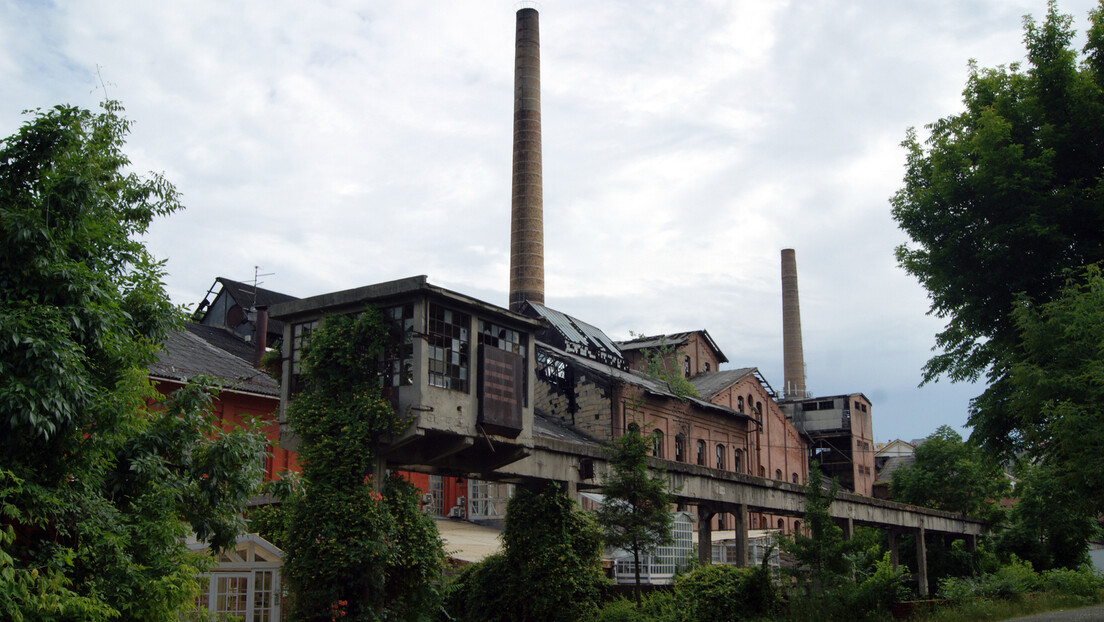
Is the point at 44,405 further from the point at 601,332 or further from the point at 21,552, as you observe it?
the point at 601,332

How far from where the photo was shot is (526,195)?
4303 cm

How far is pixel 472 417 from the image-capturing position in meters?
17.7

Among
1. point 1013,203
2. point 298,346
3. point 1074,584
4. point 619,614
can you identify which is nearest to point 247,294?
point 298,346

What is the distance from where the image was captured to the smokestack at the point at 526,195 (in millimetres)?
42750

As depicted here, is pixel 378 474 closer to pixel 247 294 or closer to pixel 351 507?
pixel 351 507

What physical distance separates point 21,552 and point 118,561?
91 centimetres

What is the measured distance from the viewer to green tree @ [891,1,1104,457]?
2159 centimetres

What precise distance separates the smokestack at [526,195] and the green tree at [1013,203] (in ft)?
70.5

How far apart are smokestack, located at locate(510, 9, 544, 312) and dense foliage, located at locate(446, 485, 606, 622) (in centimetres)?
2224

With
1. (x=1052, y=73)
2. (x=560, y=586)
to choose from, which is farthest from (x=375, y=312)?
(x=1052, y=73)

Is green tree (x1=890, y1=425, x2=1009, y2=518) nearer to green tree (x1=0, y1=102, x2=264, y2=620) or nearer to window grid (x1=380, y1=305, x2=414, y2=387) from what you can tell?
window grid (x1=380, y1=305, x2=414, y2=387)

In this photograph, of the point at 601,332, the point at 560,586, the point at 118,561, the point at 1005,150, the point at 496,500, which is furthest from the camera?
the point at 601,332

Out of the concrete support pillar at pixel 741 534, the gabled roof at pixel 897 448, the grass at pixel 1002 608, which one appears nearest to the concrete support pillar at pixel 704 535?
the concrete support pillar at pixel 741 534

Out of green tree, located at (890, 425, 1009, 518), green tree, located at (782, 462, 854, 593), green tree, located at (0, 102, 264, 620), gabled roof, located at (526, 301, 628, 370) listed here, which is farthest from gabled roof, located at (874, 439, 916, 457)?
green tree, located at (0, 102, 264, 620)
